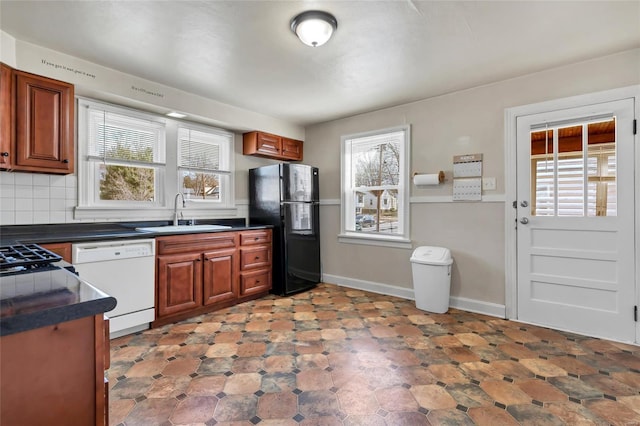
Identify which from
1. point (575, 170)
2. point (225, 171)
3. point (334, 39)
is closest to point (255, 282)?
point (225, 171)

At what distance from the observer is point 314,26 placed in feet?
6.77

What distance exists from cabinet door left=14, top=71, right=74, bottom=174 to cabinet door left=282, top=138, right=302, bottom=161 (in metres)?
2.45

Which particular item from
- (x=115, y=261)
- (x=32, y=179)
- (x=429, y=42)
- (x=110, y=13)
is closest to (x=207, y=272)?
(x=115, y=261)

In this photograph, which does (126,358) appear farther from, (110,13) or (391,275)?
(391,275)

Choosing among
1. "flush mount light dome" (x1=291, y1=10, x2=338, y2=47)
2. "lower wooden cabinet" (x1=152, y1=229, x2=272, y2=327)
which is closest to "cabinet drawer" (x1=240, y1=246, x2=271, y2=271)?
"lower wooden cabinet" (x1=152, y1=229, x2=272, y2=327)

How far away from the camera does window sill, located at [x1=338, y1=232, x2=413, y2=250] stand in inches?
150

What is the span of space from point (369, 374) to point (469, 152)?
245 centimetres

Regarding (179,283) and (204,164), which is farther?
(204,164)

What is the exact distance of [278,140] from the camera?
4.42 meters

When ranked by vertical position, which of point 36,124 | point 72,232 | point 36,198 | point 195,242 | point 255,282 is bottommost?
point 255,282

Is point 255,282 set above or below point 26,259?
below

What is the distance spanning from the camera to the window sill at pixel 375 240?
382 cm

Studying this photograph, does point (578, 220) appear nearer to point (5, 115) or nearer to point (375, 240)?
point (375, 240)

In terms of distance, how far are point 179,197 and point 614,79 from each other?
4282mm
